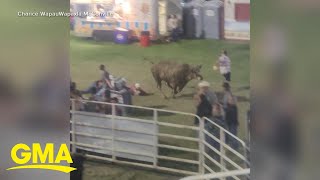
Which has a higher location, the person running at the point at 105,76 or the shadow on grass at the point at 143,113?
the person running at the point at 105,76

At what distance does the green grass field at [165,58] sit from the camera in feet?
7.53

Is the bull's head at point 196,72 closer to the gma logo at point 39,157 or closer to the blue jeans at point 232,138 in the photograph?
the blue jeans at point 232,138

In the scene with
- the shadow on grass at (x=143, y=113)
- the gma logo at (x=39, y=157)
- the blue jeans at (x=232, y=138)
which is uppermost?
the shadow on grass at (x=143, y=113)

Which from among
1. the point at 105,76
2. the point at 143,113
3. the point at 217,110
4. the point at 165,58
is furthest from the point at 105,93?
the point at 217,110

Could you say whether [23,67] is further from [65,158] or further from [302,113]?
[302,113]

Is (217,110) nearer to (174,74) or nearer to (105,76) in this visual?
(174,74)

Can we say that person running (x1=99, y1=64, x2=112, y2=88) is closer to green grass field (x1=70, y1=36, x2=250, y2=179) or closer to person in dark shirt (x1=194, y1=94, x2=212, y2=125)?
green grass field (x1=70, y1=36, x2=250, y2=179)

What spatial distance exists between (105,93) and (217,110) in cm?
60

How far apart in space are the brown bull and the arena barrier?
14 cm

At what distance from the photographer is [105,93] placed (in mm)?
2375

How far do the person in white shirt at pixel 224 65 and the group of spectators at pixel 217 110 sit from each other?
77 mm

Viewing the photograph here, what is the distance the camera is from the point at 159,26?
2340mm

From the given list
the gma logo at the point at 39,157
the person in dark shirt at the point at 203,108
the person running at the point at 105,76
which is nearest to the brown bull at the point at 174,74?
the person in dark shirt at the point at 203,108

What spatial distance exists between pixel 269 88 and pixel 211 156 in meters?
0.47
